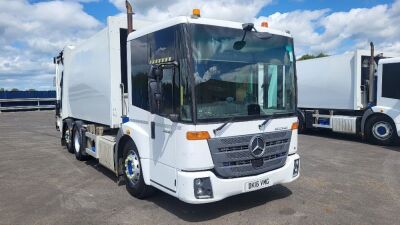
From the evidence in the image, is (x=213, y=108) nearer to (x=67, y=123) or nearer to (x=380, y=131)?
(x=67, y=123)

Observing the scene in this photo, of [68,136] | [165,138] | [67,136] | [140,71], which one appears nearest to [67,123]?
[68,136]

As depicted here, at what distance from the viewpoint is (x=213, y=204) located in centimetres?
578

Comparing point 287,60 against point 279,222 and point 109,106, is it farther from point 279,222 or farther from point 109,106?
point 109,106

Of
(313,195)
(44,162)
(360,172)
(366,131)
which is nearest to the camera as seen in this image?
(313,195)

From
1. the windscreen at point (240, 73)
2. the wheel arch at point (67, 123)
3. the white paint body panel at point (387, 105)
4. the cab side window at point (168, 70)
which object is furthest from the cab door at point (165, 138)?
the white paint body panel at point (387, 105)

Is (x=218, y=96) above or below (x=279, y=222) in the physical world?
above

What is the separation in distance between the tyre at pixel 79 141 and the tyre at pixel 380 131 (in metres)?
8.87

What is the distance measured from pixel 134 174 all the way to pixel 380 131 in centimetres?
886

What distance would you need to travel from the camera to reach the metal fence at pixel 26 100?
35.4 meters

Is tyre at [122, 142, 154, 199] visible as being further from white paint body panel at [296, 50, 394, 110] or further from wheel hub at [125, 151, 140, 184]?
white paint body panel at [296, 50, 394, 110]

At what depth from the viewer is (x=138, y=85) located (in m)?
5.89

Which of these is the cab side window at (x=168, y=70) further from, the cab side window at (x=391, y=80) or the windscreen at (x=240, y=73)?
the cab side window at (x=391, y=80)

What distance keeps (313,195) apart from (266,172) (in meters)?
1.33

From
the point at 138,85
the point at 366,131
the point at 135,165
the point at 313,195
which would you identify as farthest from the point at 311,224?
the point at 366,131
